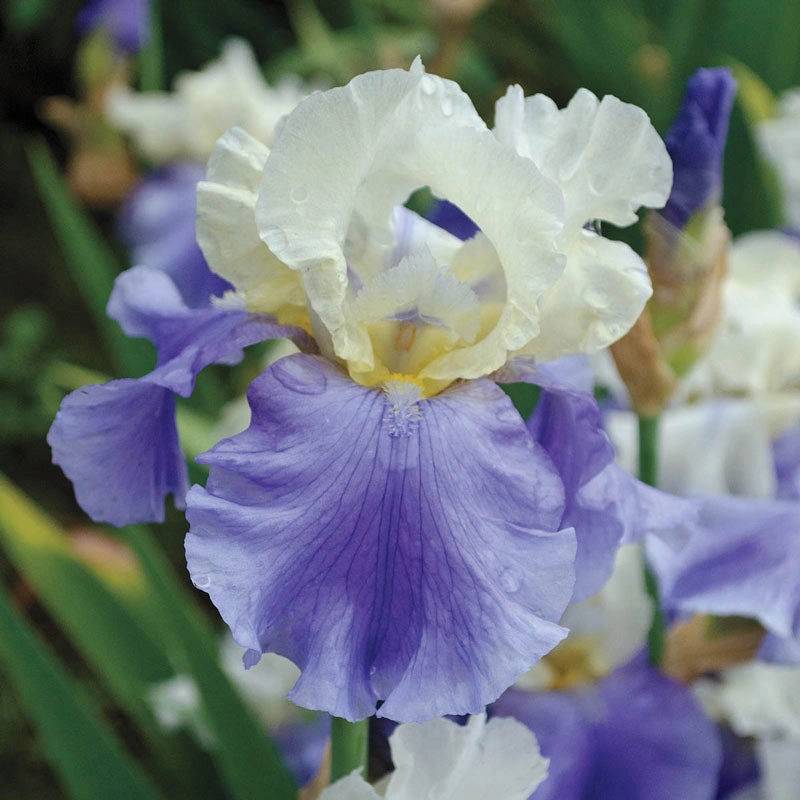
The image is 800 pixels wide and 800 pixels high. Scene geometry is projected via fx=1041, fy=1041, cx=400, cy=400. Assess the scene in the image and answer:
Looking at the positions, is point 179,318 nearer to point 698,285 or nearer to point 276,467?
point 276,467

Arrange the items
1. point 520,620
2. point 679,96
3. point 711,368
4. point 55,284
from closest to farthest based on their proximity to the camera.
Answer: point 520,620, point 711,368, point 679,96, point 55,284

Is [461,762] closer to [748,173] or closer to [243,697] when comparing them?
[243,697]

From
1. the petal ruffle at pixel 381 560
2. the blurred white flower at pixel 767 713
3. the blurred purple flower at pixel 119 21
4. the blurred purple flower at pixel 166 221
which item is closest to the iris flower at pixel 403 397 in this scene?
the petal ruffle at pixel 381 560

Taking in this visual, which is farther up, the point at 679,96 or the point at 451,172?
the point at 451,172

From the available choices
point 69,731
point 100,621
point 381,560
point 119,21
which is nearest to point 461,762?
point 381,560

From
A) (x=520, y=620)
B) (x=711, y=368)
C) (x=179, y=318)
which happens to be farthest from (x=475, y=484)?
(x=711, y=368)
